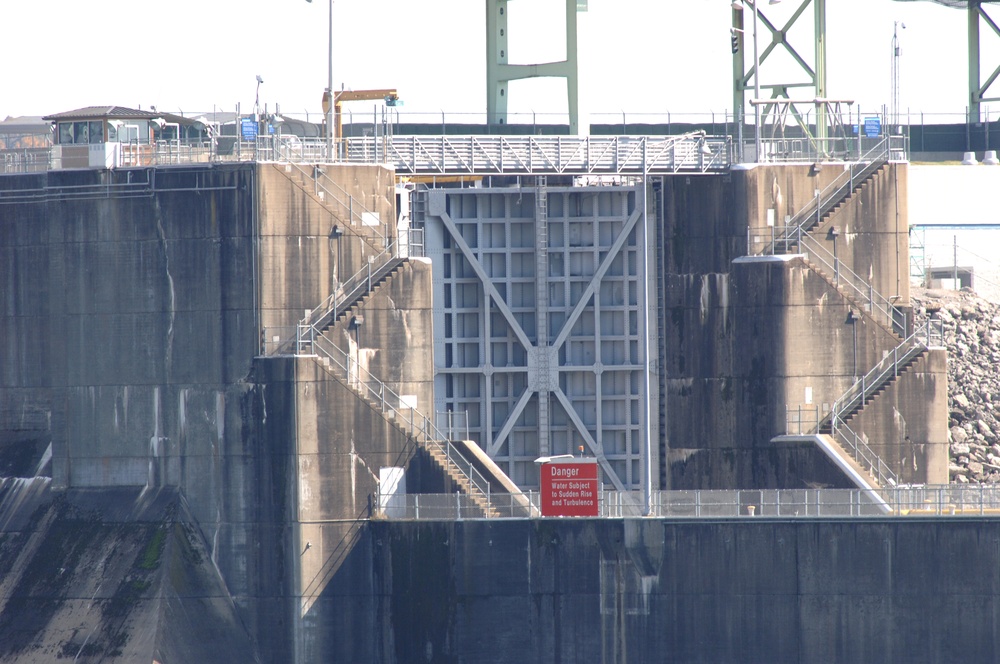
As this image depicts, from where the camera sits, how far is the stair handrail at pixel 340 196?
214ft

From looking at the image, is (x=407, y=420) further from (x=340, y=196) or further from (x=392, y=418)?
(x=340, y=196)

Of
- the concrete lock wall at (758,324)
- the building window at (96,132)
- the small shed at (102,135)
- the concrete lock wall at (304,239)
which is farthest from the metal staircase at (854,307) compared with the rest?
the building window at (96,132)

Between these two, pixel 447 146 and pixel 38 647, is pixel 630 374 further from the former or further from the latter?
pixel 38 647

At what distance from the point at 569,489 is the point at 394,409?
7020mm

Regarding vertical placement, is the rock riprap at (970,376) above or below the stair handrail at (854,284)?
below

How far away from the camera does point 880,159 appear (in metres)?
70.8

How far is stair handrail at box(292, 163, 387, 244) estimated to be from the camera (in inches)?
2569

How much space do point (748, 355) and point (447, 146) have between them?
1374 centimetres

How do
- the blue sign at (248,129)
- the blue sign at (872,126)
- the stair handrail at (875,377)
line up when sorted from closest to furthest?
the blue sign at (248,129) → the stair handrail at (875,377) → the blue sign at (872,126)

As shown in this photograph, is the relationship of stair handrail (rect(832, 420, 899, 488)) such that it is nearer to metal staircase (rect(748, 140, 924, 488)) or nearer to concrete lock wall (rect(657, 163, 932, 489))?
metal staircase (rect(748, 140, 924, 488))

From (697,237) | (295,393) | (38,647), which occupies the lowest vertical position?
(38,647)

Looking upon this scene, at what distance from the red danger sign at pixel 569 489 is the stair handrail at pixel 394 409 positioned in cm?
236

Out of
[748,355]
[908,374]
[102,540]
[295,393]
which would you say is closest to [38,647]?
[102,540]

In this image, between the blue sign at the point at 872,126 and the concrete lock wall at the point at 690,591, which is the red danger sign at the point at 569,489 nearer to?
the concrete lock wall at the point at 690,591
